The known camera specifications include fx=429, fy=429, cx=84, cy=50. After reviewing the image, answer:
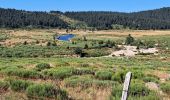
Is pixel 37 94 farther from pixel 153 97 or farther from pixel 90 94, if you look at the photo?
pixel 153 97

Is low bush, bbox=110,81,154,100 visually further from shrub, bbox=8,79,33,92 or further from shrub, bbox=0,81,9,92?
shrub, bbox=0,81,9,92

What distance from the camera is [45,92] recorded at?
38.6 ft

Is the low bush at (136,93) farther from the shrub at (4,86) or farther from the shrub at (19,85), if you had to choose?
the shrub at (4,86)

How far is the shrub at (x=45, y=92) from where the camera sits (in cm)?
1170

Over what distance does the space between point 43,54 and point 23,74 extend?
8223 centimetres

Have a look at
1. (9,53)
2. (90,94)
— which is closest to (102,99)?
(90,94)

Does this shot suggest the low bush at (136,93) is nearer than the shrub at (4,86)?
Yes

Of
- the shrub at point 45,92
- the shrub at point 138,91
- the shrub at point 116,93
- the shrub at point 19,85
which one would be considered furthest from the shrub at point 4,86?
the shrub at point 138,91

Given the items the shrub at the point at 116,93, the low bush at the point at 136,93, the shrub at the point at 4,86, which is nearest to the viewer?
the low bush at the point at 136,93

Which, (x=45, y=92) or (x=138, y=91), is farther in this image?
(x=138, y=91)

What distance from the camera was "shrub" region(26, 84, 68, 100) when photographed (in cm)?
1170

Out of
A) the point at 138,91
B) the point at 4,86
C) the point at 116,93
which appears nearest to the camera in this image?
the point at 116,93

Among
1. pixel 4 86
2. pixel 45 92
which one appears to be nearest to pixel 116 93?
pixel 45 92

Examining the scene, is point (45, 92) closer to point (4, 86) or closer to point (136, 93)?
point (4, 86)
